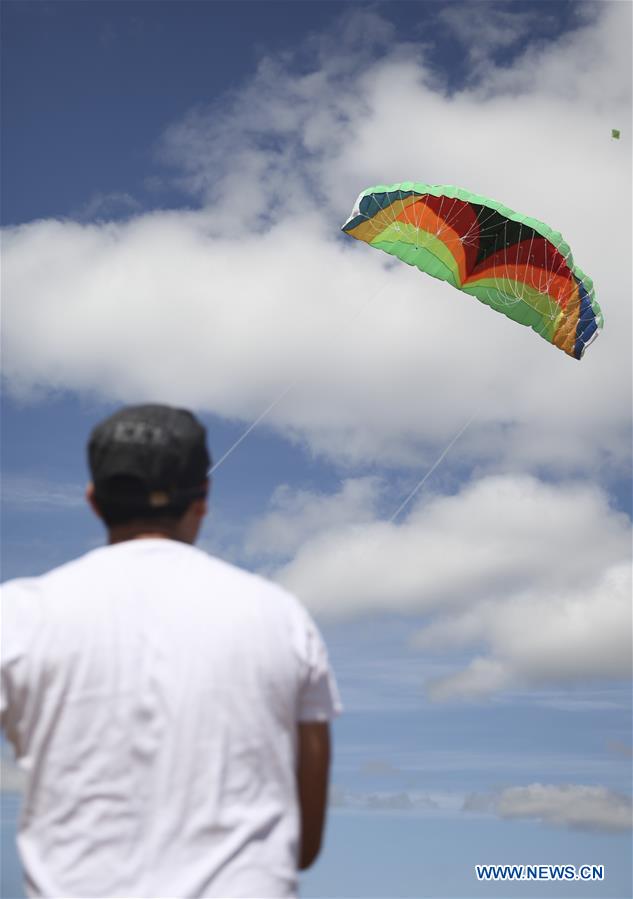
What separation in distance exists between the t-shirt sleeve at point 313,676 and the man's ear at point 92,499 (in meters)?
0.71

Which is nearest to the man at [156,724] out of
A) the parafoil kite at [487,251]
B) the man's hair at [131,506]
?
the man's hair at [131,506]

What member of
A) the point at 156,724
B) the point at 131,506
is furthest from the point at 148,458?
the point at 156,724

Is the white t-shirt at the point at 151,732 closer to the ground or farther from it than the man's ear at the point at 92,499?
closer to the ground

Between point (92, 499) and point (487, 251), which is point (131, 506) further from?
point (487, 251)

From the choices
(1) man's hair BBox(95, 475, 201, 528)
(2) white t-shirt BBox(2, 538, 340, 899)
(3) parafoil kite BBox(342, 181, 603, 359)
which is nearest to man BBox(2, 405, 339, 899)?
(2) white t-shirt BBox(2, 538, 340, 899)

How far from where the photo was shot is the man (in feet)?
9.05

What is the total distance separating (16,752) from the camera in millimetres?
2906

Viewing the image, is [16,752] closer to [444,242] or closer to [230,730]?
[230,730]

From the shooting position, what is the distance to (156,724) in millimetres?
2797

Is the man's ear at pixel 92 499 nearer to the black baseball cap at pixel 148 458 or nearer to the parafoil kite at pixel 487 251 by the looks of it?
the black baseball cap at pixel 148 458

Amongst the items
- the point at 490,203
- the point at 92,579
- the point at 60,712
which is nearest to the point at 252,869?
the point at 60,712

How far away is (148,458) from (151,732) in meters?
0.79

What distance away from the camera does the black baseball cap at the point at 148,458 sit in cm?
308

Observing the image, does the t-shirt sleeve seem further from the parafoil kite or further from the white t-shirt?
the parafoil kite
